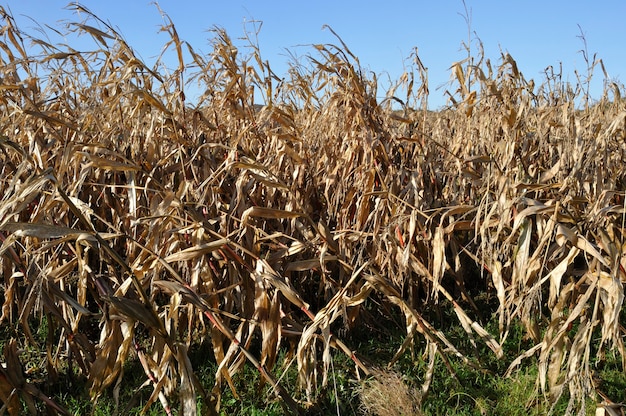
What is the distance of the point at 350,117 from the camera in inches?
120

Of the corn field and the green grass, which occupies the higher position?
the corn field

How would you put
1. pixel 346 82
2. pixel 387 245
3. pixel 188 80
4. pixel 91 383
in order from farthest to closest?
pixel 188 80
pixel 346 82
pixel 387 245
pixel 91 383

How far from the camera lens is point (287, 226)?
307 cm

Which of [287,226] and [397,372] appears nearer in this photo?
[397,372]

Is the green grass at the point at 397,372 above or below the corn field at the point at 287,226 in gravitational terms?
below

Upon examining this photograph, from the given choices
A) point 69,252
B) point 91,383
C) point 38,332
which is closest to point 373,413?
point 91,383

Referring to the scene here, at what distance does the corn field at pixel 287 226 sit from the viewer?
2227 mm

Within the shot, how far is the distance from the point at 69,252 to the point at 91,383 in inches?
32.1

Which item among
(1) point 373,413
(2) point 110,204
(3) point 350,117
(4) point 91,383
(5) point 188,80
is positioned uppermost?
(5) point 188,80

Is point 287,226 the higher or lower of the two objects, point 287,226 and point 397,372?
the higher

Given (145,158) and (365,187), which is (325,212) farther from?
(145,158)

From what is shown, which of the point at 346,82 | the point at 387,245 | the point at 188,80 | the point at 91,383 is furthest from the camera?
the point at 188,80

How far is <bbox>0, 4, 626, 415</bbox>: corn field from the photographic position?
7.30ft

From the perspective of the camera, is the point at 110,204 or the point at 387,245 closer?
the point at 387,245
